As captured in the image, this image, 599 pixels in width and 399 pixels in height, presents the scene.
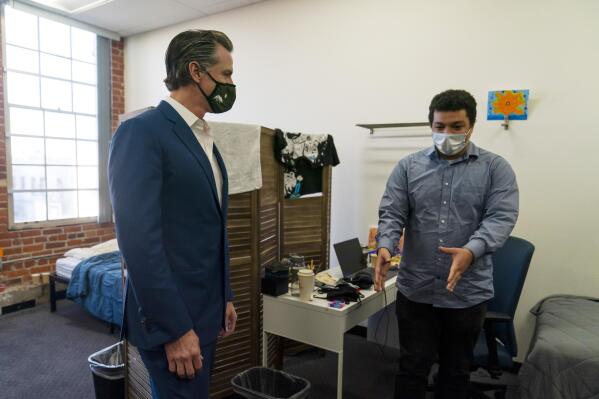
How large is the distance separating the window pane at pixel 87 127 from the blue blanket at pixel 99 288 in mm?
1501

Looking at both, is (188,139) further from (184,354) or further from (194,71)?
(184,354)

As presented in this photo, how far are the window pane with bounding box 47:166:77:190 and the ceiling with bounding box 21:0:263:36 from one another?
5.10 ft

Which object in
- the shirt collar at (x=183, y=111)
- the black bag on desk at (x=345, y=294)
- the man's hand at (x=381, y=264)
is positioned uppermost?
the shirt collar at (x=183, y=111)

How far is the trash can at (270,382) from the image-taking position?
1.97 meters

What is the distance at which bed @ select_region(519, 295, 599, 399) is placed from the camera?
5.84 feet

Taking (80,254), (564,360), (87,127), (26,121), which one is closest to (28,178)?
(26,121)

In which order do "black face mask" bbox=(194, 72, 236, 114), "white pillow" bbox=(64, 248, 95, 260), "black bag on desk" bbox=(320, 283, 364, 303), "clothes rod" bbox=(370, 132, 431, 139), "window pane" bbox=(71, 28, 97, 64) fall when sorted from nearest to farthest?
"black face mask" bbox=(194, 72, 236, 114) < "black bag on desk" bbox=(320, 283, 364, 303) < "clothes rod" bbox=(370, 132, 431, 139) < "white pillow" bbox=(64, 248, 95, 260) < "window pane" bbox=(71, 28, 97, 64)

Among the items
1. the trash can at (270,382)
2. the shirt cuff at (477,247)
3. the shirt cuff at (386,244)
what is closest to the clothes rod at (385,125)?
the shirt cuff at (386,244)

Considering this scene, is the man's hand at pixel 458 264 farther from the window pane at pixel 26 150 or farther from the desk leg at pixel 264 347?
the window pane at pixel 26 150

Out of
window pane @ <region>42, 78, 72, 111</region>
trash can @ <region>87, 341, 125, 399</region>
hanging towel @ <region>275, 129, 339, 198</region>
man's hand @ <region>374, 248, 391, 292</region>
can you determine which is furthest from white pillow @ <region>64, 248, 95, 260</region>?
man's hand @ <region>374, 248, 391, 292</region>

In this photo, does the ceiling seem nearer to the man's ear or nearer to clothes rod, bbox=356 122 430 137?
clothes rod, bbox=356 122 430 137

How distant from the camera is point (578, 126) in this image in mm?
2475

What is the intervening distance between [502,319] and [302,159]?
1.50 meters

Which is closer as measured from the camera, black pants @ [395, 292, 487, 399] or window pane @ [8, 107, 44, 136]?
black pants @ [395, 292, 487, 399]
